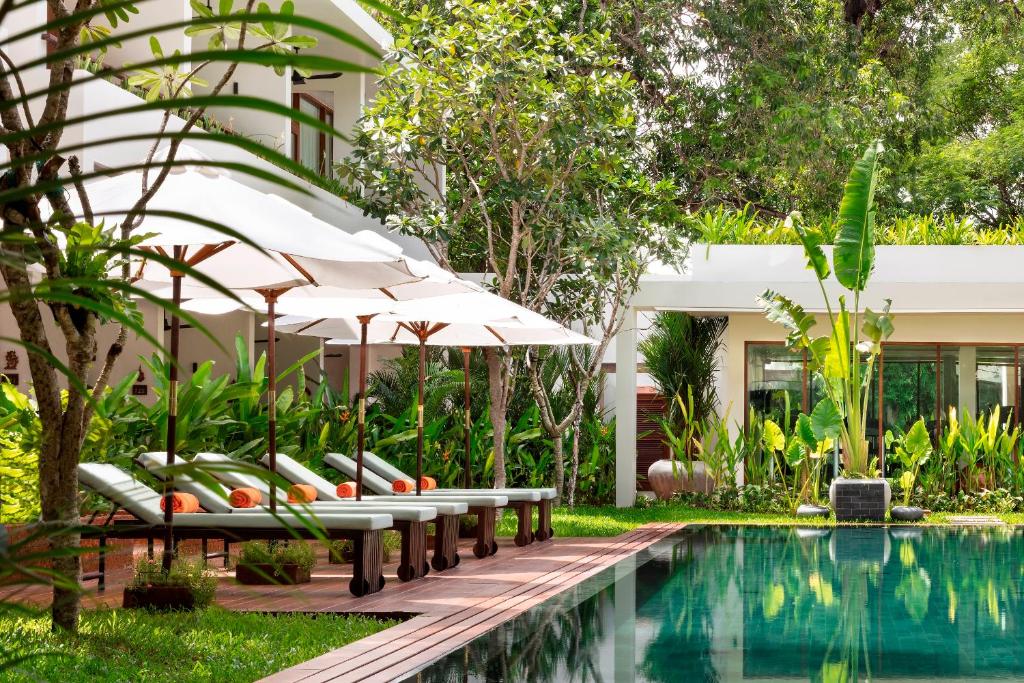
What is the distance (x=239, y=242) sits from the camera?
753 cm

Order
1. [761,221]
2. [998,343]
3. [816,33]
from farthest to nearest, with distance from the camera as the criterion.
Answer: [761,221], [816,33], [998,343]

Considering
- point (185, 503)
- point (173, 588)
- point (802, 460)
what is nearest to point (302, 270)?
point (185, 503)

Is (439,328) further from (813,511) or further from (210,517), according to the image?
(813,511)

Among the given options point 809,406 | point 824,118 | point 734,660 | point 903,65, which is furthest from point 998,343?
point 734,660

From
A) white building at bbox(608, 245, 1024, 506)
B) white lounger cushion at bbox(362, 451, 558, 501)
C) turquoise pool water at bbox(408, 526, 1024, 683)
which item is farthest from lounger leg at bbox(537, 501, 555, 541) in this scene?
white building at bbox(608, 245, 1024, 506)

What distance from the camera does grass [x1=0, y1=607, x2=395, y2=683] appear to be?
5.56m

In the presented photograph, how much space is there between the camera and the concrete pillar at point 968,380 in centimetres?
2053

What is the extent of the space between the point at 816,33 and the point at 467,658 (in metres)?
19.4

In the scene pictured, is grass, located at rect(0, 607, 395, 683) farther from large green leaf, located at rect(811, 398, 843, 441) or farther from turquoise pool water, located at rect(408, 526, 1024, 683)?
large green leaf, located at rect(811, 398, 843, 441)

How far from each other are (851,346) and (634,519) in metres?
4.05

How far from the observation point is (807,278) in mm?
19594

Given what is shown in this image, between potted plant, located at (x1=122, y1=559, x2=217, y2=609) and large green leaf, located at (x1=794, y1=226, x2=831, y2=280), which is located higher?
large green leaf, located at (x1=794, y1=226, x2=831, y2=280)

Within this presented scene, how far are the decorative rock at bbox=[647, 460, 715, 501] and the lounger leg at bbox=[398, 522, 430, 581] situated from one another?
9882 mm

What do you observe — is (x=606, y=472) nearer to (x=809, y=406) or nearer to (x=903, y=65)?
(x=809, y=406)
